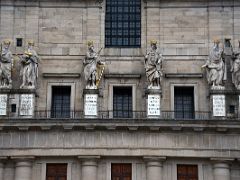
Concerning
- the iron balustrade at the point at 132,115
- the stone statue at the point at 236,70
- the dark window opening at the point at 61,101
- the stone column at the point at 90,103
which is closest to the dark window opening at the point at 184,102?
the iron balustrade at the point at 132,115

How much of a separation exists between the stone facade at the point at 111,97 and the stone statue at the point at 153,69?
2.52 ft

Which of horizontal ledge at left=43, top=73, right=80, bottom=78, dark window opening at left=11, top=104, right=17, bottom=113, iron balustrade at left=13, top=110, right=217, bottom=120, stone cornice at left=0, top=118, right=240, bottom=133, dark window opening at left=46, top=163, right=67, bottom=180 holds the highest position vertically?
horizontal ledge at left=43, top=73, right=80, bottom=78

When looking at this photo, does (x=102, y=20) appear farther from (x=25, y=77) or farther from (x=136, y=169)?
(x=136, y=169)

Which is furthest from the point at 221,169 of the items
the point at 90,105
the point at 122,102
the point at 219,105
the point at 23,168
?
the point at 23,168

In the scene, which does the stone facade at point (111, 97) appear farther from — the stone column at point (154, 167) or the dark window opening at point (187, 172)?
the dark window opening at point (187, 172)

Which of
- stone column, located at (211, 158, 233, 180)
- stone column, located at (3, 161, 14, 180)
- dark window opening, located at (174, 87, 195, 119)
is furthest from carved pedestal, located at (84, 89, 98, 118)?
stone column, located at (211, 158, 233, 180)

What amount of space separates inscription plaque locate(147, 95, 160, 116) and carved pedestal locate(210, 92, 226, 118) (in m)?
2.61

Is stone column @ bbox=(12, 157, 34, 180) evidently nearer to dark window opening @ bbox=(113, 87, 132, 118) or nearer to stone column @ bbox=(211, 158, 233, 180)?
dark window opening @ bbox=(113, 87, 132, 118)

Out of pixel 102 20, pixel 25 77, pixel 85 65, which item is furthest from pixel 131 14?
pixel 25 77

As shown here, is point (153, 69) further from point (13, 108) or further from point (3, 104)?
point (3, 104)

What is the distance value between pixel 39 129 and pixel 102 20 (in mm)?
6705

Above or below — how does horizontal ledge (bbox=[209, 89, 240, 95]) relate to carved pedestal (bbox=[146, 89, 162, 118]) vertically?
above

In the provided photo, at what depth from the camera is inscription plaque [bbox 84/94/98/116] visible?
3275 centimetres

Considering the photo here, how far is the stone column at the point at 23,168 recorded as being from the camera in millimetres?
32031
